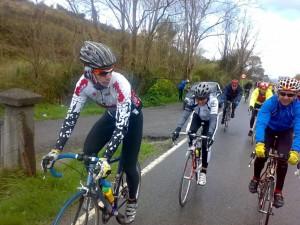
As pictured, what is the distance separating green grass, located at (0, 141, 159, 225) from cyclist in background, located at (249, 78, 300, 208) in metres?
2.56

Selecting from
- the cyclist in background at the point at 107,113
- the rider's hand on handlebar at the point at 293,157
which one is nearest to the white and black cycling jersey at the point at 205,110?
the rider's hand on handlebar at the point at 293,157

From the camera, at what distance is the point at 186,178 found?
6195mm

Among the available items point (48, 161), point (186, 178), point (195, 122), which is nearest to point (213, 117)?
point (195, 122)

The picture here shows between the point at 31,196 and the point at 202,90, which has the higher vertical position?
the point at 202,90

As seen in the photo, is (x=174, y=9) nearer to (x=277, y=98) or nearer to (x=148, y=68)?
(x=148, y=68)

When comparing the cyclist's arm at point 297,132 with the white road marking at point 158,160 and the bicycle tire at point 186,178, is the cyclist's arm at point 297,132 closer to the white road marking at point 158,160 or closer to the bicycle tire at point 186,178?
the bicycle tire at point 186,178

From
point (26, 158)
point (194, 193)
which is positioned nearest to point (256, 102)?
point (194, 193)

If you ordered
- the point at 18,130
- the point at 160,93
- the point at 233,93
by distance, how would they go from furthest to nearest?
the point at 160,93
the point at 233,93
the point at 18,130

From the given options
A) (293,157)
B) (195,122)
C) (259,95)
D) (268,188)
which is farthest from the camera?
Result: (259,95)

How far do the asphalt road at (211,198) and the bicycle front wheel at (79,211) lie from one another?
1.26 m

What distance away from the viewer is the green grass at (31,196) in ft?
15.6

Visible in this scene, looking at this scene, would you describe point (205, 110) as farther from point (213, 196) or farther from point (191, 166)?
point (213, 196)

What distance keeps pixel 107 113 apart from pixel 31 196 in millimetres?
1725

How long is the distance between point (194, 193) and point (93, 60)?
3619 millimetres
